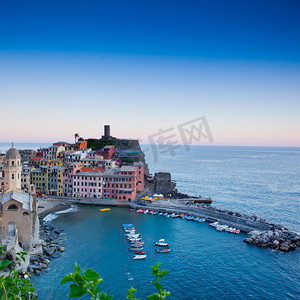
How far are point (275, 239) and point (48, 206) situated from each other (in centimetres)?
3991

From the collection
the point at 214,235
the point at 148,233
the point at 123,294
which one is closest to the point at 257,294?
the point at 123,294

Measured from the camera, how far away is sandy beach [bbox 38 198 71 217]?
168 ft

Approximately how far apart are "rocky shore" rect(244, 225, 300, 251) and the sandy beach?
111ft

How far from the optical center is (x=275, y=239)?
126 ft

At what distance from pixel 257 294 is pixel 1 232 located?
89.0 feet

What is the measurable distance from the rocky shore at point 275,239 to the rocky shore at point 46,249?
2505cm

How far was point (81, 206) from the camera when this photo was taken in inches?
2238

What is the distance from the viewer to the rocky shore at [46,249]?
28312mm

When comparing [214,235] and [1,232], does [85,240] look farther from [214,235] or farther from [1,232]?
[214,235]

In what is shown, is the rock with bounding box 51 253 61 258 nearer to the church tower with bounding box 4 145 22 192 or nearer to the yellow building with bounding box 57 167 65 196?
the church tower with bounding box 4 145 22 192

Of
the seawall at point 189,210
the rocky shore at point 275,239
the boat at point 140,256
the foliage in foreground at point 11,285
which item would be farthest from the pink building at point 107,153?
the foliage in foreground at point 11,285

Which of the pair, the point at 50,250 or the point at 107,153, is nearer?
the point at 50,250

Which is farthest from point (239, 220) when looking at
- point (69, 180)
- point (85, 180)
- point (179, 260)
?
point (69, 180)

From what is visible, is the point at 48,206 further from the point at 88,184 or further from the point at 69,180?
the point at 88,184
